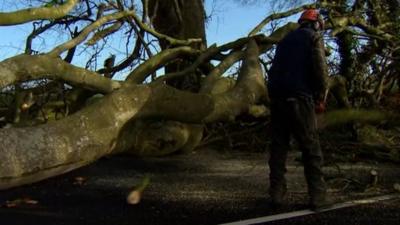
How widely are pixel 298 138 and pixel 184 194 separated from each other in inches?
67.8

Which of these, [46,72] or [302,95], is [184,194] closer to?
[302,95]

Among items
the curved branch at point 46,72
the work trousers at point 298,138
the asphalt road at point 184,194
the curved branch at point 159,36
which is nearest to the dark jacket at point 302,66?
the work trousers at point 298,138

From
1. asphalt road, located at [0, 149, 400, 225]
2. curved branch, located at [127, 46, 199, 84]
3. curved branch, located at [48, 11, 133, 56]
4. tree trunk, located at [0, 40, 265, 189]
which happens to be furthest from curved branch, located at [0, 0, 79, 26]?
asphalt road, located at [0, 149, 400, 225]

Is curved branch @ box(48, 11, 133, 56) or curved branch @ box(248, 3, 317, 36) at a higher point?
curved branch @ box(248, 3, 317, 36)

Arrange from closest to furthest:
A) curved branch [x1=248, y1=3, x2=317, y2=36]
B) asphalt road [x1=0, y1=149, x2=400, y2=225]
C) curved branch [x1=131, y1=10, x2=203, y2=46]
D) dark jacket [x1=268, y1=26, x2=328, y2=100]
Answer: asphalt road [x1=0, y1=149, x2=400, y2=225] → dark jacket [x1=268, y1=26, x2=328, y2=100] → curved branch [x1=131, y1=10, x2=203, y2=46] → curved branch [x1=248, y1=3, x2=317, y2=36]

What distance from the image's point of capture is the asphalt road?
6.34m

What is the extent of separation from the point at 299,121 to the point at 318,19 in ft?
3.62

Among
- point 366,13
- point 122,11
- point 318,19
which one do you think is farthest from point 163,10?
point 318,19

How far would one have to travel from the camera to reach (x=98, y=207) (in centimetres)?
694

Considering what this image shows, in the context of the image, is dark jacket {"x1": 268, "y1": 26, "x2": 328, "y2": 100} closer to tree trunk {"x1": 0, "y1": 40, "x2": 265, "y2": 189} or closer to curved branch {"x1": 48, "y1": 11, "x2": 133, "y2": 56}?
tree trunk {"x1": 0, "y1": 40, "x2": 265, "y2": 189}

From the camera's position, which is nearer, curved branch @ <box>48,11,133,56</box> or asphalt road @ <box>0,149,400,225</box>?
asphalt road @ <box>0,149,400,225</box>

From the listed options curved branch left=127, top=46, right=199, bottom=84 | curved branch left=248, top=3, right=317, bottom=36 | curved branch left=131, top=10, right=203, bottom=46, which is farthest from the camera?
curved branch left=248, top=3, right=317, bottom=36

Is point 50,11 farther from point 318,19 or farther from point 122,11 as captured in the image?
point 318,19

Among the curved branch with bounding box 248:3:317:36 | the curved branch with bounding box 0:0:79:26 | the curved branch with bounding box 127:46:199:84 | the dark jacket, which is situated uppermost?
the curved branch with bounding box 248:3:317:36
